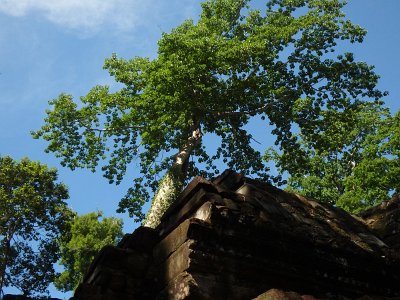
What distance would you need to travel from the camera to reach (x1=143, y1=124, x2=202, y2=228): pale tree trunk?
1298 centimetres

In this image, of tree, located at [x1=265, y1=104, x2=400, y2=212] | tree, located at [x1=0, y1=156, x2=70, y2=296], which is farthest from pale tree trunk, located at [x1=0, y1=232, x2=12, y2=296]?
tree, located at [x1=265, y1=104, x2=400, y2=212]

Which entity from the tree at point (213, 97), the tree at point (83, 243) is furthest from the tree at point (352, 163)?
the tree at point (83, 243)

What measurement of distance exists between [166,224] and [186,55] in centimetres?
1235

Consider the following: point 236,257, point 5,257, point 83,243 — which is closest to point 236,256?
point 236,257

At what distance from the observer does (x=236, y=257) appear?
3.38 metres

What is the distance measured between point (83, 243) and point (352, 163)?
15321 millimetres

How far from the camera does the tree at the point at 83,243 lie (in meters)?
25.4

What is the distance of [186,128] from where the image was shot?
1769cm

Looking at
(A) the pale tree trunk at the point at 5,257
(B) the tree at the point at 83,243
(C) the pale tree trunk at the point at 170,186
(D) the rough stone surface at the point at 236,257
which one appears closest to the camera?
(D) the rough stone surface at the point at 236,257

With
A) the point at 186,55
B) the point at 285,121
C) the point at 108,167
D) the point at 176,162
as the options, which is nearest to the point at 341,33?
the point at 285,121

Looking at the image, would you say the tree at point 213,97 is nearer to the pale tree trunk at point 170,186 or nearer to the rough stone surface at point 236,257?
the pale tree trunk at point 170,186

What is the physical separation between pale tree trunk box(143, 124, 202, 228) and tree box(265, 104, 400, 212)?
446cm

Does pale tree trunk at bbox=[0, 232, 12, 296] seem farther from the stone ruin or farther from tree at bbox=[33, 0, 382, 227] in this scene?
the stone ruin

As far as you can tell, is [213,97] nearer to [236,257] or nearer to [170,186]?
[170,186]
